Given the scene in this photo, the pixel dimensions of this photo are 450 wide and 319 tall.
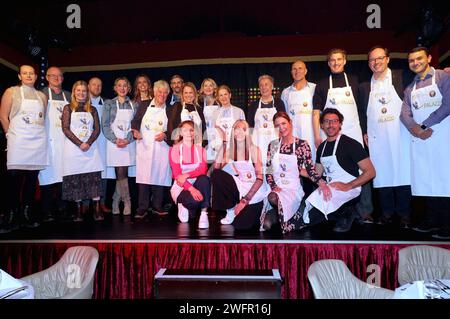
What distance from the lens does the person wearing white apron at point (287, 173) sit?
9.39 ft

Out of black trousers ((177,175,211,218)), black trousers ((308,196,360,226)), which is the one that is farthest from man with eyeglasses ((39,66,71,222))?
black trousers ((308,196,360,226))

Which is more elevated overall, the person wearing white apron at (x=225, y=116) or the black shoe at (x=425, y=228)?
the person wearing white apron at (x=225, y=116)

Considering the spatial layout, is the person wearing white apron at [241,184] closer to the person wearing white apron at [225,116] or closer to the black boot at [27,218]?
the person wearing white apron at [225,116]

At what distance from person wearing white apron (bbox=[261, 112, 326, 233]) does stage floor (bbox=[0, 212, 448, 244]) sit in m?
0.15

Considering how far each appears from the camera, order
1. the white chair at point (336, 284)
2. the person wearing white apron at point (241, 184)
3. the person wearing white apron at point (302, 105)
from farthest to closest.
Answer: the person wearing white apron at point (302, 105)
the person wearing white apron at point (241, 184)
the white chair at point (336, 284)

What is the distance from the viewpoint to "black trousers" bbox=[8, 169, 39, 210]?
3.21 metres

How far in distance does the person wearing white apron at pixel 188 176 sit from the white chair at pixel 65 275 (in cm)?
124

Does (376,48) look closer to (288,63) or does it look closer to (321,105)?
(321,105)

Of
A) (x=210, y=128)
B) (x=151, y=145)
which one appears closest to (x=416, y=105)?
(x=210, y=128)

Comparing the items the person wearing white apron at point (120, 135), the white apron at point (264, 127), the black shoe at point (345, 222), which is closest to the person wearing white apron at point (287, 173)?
the black shoe at point (345, 222)

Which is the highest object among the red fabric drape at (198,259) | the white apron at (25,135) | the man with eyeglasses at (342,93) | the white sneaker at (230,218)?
the man with eyeglasses at (342,93)

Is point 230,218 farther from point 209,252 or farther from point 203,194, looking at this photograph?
point 209,252

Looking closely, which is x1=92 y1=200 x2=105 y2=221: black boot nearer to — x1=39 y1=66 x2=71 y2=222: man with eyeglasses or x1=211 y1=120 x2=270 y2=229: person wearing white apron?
x1=39 y1=66 x2=71 y2=222: man with eyeglasses

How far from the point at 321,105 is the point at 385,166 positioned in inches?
32.4
